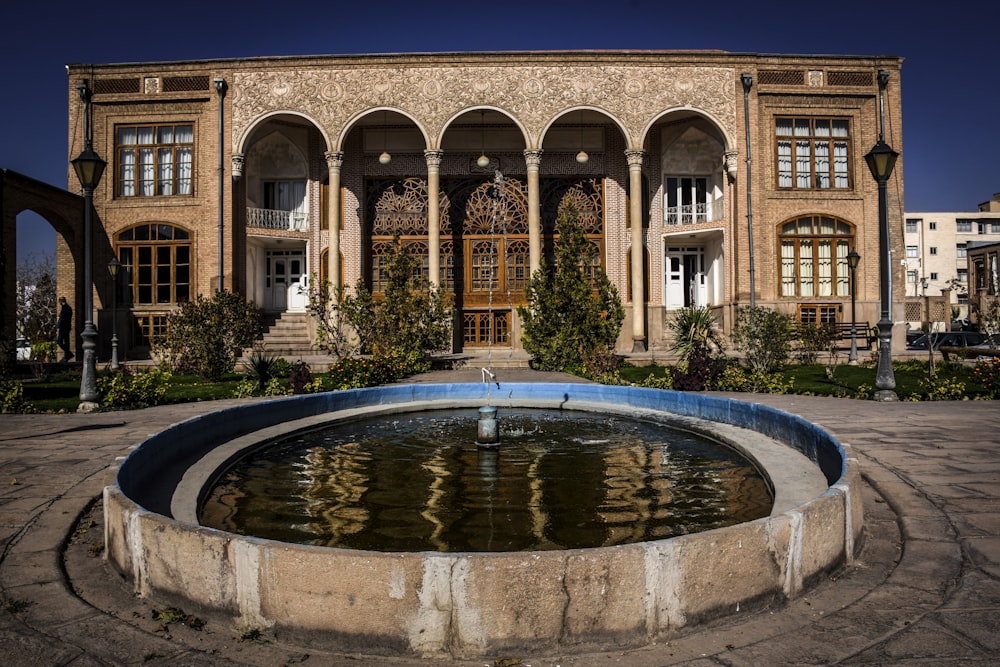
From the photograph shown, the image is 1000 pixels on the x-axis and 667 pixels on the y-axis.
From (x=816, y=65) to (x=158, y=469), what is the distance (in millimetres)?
23238

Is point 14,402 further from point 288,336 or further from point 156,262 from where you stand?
point 156,262

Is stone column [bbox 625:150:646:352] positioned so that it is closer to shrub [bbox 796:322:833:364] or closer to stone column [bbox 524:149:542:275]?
stone column [bbox 524:149:542:275]

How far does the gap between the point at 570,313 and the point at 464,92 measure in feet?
29.7

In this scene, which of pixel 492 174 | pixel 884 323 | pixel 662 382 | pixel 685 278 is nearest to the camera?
pixel 884 323

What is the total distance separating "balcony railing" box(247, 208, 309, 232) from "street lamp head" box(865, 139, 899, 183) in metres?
17.4

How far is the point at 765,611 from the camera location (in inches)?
119

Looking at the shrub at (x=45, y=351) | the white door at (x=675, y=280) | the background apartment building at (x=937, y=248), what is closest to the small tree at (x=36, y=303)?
the shrub at (x=45, y=351)

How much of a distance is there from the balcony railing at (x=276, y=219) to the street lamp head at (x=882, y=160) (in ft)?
57.0

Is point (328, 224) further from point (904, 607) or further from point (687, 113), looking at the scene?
point (904, 607)

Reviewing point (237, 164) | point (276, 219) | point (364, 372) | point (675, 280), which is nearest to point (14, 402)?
point (364, 372)

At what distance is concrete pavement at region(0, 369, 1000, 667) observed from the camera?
8.71 feet

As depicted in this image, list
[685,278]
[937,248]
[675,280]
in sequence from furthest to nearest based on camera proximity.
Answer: [937,248]
[685,278]
[675,280]

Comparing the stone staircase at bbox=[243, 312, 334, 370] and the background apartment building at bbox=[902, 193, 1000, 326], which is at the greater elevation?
the background apartment building at bbox=[902, 193, 1000, 326]

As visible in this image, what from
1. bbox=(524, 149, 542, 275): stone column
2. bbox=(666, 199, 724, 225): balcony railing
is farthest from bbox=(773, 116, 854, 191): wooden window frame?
bbox=(524, 149, 542, 275): stone column
